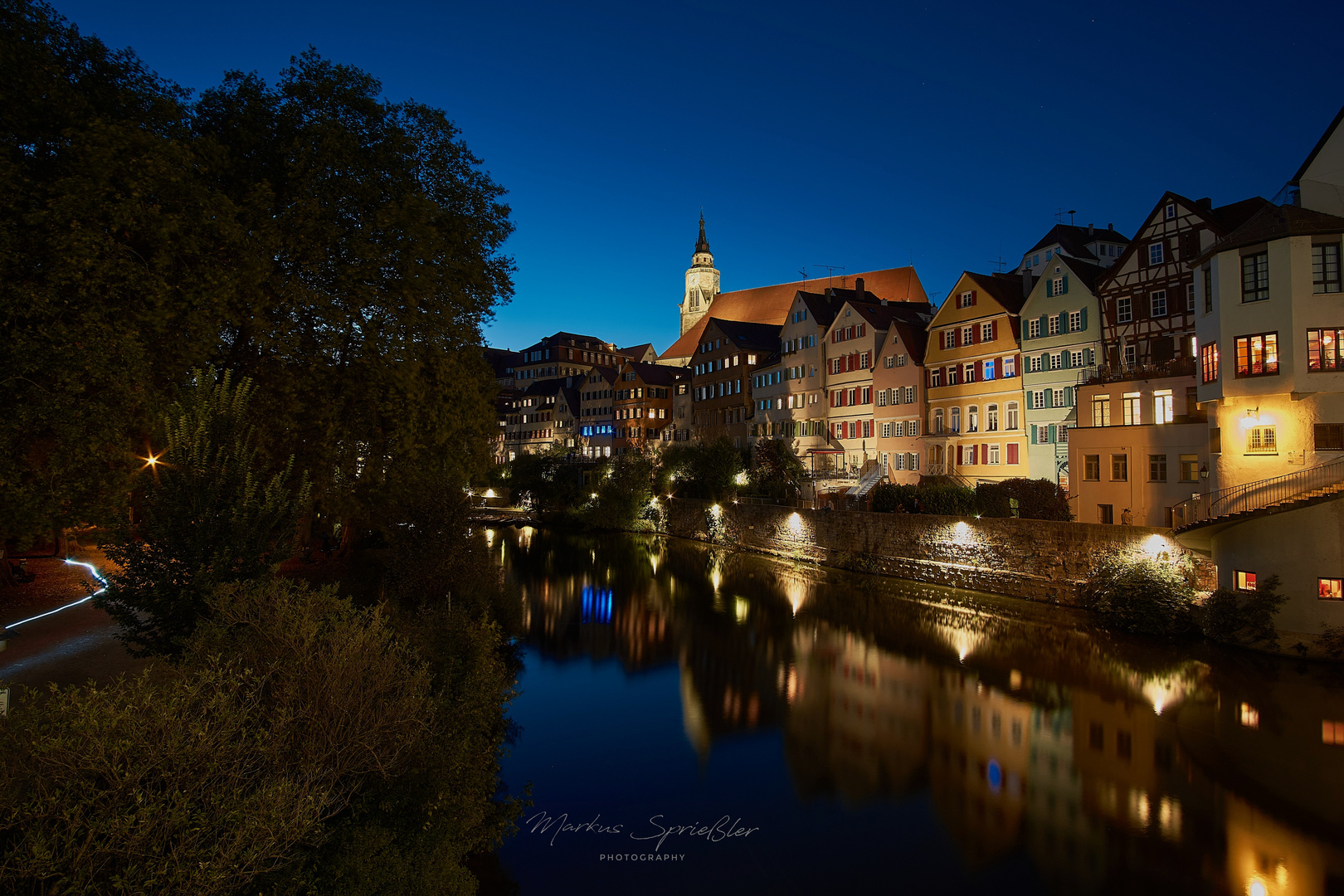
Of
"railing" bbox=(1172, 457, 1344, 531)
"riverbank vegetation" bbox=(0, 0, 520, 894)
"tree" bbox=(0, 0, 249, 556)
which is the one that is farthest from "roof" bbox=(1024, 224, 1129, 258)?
"tree" bbox=(0, 0, 249, 556)

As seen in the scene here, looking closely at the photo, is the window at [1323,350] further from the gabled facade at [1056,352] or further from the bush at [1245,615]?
the gabled facade at [1056,352]

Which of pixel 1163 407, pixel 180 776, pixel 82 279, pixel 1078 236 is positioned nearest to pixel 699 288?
pixel 1078 236

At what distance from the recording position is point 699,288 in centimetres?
11950

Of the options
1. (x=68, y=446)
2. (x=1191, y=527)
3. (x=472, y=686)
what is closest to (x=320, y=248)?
(x=68, y=446)

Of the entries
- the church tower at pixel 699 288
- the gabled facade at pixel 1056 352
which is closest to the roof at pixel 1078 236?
the gabled facade at pixel 1056 352

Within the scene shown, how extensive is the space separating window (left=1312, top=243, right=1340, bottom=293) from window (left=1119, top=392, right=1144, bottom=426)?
27.0 feet

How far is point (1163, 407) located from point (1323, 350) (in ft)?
25.0

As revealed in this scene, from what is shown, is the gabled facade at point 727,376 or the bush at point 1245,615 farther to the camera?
the gabled facade at point 727,376

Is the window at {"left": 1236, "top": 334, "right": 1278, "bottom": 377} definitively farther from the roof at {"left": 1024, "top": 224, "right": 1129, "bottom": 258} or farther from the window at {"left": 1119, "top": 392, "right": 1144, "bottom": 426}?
the roof at {"left": 1024, "top": 224, "right": 1129, "bottom": 258}

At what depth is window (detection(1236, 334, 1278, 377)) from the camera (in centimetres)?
1978

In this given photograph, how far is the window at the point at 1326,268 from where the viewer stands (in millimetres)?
19281

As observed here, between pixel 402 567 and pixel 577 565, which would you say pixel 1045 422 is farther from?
pixel 402 567

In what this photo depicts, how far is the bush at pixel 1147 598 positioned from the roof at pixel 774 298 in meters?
53.4

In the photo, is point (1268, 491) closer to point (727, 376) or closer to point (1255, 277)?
point (1255, 277)
